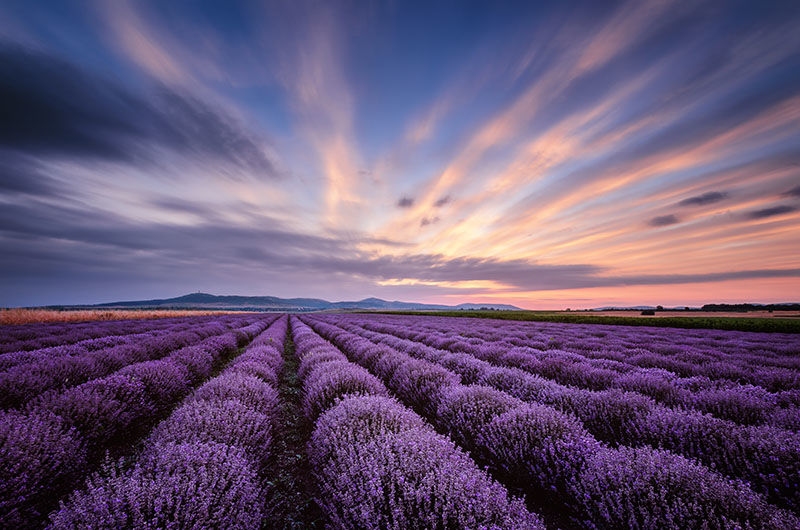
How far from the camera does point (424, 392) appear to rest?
170 inches

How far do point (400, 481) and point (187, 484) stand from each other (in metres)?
1.20

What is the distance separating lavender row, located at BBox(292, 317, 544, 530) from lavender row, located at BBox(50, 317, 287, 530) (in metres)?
0.52

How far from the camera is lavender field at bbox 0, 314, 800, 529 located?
1.58 metres

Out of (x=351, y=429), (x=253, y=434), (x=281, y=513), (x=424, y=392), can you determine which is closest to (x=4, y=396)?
(x=253, y=434)

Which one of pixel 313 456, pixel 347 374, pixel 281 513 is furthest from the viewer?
pixel 347 374

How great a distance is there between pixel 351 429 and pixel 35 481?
2204 millimetres

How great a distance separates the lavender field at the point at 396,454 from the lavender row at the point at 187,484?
1cm

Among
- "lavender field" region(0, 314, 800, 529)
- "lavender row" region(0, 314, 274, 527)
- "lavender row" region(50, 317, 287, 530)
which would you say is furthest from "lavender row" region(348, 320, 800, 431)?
"lavender row" region(0, 314, 274, 527)

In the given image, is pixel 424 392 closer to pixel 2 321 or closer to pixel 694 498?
pixel 694 498

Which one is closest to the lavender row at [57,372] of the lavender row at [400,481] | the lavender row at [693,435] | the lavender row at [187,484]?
the lavender row at [187,484]

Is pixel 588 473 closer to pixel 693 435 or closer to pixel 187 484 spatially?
pixel 693 435

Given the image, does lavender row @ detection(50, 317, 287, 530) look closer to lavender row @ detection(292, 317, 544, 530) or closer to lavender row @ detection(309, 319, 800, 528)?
lavender row @ detection(292, 317, 544, 530)

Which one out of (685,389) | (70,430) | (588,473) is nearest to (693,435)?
(588,473)

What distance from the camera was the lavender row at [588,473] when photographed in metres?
1.57
